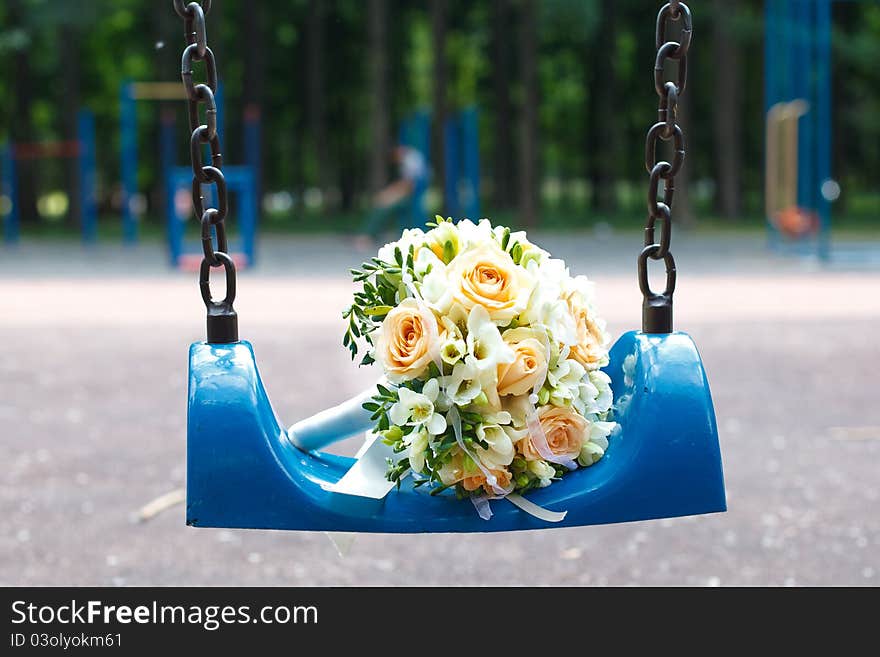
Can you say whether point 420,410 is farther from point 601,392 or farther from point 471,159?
point 471,159

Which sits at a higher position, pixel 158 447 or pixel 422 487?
pixel 422 487

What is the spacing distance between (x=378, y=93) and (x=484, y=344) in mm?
23588

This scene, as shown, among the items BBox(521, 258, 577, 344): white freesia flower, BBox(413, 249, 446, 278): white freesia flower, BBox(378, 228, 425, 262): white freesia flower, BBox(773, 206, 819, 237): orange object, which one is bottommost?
BBox(773, 206, 819, 237): orange object

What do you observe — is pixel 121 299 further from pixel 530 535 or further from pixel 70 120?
pixel 70 120

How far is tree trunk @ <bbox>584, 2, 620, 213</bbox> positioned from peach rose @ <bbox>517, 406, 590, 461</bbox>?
30801 mm

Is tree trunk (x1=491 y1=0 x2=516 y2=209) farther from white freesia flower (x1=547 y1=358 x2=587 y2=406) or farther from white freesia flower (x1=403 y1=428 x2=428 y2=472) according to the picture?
white freesia flower (x1=403 y1=428 x2=428 y2=472)

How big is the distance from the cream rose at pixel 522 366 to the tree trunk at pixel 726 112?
24508mm

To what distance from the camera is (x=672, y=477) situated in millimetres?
2404

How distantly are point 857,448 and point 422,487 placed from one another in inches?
164

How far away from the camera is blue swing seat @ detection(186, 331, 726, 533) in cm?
236

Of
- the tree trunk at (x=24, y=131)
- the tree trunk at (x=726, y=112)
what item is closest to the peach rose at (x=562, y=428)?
Answer: the tree trunk at (x=726, y=112)

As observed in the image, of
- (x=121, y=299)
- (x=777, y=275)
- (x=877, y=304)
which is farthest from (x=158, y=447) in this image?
(x=777, y=275)

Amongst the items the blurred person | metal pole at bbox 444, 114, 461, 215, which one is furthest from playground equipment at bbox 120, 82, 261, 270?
metal pole at bbox 444, 114, 461, 215
